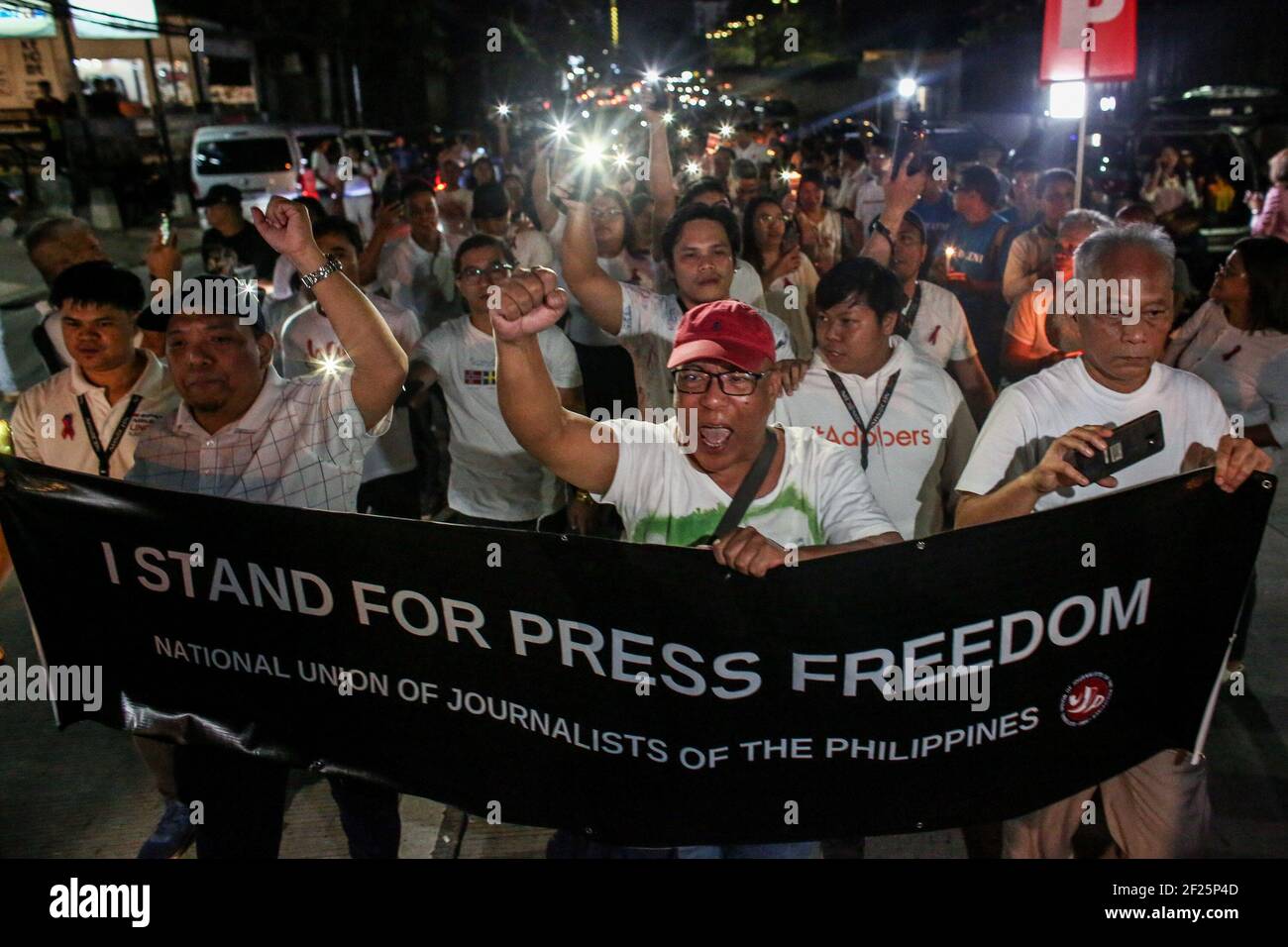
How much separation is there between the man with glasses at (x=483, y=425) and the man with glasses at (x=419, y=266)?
2.79 meters

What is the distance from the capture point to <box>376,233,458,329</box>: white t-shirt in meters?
7.46

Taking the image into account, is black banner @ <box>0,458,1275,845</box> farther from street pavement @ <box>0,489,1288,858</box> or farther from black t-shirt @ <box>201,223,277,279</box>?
black t-shirt @ <box>201,223,277,279</box>

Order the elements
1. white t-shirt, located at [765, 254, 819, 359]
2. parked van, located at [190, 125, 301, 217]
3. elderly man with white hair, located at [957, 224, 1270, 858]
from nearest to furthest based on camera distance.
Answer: elderly man with white hair, located at [957, 224, 1270, 858]
white t-shirt, located at [765, 254, 819, 359]
parked van, located at [190, 125, 301, 217]

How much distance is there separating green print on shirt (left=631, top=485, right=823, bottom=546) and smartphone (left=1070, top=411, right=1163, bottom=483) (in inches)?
26.9

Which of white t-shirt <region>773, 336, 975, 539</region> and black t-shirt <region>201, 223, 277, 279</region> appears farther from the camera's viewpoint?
black t-shirt <region>201, 223, 277, 279</region>

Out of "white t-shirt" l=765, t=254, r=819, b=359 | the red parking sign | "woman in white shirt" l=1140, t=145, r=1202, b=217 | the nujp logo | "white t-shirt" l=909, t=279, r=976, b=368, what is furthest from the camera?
"woman in white shirt" l=1140, t=145, r=1202, b=217

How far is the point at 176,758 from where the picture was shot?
326 centimetres

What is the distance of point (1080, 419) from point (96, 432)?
3.12 metres

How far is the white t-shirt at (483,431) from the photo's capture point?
4629mm

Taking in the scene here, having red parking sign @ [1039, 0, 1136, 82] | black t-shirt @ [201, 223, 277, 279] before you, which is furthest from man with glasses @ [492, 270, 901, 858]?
black t-shirt @ [201, 223, 277, 279]

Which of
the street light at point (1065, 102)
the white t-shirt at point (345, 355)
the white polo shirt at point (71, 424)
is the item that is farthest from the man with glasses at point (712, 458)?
the street light at point (1065, 102)

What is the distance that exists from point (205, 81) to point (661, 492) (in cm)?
3349

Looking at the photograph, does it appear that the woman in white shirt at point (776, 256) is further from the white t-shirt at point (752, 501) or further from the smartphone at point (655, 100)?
the white t-shirt at point (752, 501)

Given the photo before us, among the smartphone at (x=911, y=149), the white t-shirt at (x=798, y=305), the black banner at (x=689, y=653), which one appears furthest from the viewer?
the white t-shirt at (x=798, y=305)
